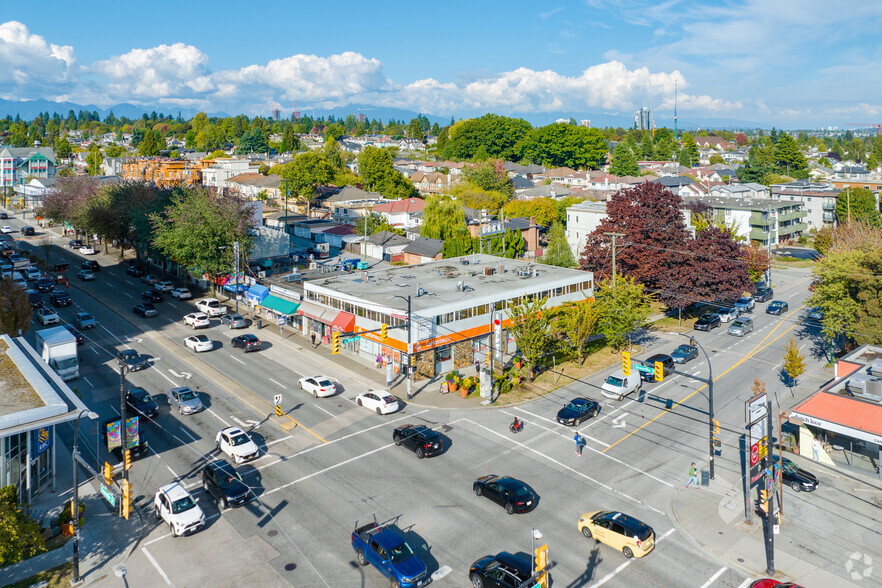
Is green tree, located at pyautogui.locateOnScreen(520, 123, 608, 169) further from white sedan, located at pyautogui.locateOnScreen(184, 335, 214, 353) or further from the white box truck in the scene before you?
the white box truck

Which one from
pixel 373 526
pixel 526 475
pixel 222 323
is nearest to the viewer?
pixel 373 526

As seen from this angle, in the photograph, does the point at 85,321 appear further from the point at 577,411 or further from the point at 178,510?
the point at 577,411

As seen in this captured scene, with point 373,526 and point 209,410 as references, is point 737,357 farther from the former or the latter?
point 209,410

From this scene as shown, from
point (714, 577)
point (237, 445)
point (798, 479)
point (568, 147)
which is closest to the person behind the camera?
point (714, 577)

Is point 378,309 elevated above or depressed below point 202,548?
above

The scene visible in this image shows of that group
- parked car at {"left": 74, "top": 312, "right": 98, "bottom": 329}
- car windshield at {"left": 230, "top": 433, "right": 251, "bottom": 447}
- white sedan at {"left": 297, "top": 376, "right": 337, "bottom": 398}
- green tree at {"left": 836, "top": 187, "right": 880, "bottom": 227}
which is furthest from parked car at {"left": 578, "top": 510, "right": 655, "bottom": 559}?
green tree at {"left": 836, "top": 187, "right": 880, "bottom": 227}

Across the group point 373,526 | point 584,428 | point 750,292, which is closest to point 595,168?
point 750,292

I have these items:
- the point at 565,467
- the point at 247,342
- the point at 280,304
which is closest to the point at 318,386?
the point at 247,342
